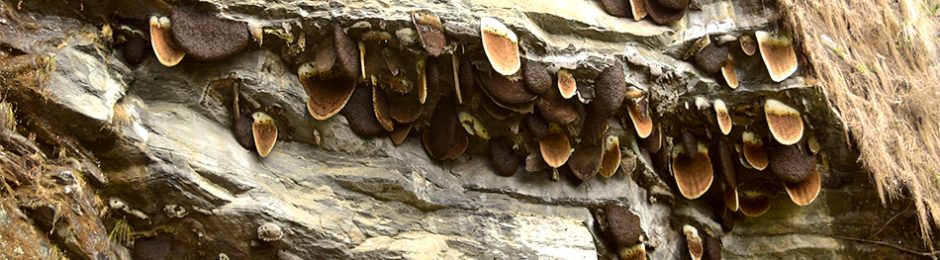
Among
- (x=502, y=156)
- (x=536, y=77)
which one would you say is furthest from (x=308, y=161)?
(x=536, y=77)

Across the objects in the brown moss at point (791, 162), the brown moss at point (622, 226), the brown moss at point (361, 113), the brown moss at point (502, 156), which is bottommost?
the brown moss at point (622, 226)

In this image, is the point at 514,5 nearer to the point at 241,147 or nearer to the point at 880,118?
the point at 241,147

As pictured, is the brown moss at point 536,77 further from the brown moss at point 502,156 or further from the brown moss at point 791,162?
the brown moss at point 791,162

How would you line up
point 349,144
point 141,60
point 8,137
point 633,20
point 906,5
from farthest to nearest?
point 906,5, point 633,20, point 349,144, point 141,60, point 8,137

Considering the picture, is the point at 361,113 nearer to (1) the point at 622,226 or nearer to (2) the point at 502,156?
(2) the point at 502,156

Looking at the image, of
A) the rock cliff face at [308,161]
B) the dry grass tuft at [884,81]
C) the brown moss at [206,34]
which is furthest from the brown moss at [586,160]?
the brown moss at [206,34]

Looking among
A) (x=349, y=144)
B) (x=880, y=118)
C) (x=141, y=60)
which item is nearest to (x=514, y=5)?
(x=349, y=144)
